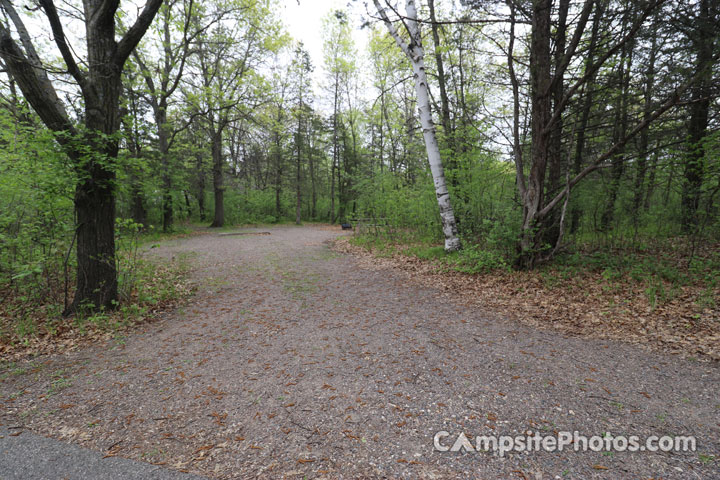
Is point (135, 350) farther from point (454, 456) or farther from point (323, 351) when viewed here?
point (454, 456)

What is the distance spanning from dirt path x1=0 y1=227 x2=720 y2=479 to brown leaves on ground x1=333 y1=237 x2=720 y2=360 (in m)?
0.44

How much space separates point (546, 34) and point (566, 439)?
264 inches

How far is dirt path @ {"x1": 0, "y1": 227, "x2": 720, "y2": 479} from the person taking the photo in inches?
74.6

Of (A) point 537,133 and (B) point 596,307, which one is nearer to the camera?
(B) point 596,307

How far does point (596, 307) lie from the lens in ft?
14.3

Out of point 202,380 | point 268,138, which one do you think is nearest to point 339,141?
point 268,138

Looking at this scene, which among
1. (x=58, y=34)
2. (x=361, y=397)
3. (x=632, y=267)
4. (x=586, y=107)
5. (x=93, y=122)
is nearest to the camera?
(x=361, y=397)

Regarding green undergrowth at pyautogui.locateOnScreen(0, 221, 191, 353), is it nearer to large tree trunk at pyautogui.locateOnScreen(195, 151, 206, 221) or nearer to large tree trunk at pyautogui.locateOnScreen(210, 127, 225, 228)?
large tree trunk at pyautogui.locateOnScreen(210, 127, 225, 228)

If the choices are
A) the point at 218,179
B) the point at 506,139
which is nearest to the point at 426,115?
the point at 506,139

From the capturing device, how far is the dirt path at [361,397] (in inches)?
74.6

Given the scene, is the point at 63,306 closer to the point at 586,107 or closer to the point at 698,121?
the point at 586,107

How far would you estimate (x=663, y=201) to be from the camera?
7223 mm

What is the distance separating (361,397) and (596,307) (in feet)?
13.2

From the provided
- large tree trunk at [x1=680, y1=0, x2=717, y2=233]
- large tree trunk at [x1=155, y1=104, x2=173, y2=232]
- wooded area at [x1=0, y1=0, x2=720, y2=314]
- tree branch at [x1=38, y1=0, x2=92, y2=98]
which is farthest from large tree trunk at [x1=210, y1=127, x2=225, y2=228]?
large tree trunk at [x1=680, y1=0, x2=717, y2=233]
